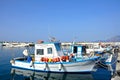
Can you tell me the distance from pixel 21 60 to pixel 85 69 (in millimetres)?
10439

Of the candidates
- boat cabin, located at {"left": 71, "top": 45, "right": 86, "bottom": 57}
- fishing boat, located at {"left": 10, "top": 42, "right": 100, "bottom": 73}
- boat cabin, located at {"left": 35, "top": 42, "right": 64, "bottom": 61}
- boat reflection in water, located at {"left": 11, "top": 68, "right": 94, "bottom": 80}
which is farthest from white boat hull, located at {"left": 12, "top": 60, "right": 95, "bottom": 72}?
boat cabin, located at {"left": 71, "top": 45, "right": 86, "bottom": 57}

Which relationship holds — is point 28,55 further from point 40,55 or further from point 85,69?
point 85,69

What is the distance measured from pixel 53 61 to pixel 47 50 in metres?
2.17

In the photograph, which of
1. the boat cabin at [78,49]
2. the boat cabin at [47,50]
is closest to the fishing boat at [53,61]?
the boat cabin at [47,50]

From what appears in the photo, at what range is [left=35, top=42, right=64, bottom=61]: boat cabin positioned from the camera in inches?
984

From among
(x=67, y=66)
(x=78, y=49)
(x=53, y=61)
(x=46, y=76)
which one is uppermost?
(x=78, y=49)

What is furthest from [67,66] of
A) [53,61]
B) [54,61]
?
[53,61]

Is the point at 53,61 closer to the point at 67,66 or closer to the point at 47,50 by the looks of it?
the point at 67,66

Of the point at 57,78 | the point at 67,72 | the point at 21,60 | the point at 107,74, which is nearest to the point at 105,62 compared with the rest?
the point at 107,74

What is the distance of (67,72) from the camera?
23.3 m

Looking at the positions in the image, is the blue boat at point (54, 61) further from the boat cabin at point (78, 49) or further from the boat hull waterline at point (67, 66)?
the boat cabin at point (78, 49)

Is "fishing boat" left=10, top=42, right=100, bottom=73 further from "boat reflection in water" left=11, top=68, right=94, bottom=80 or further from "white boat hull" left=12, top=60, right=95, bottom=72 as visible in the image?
"boat reflection in water" left=11, top=68, right=94, bottom=80

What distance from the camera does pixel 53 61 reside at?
23641mm

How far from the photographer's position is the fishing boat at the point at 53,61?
22.6 meters
